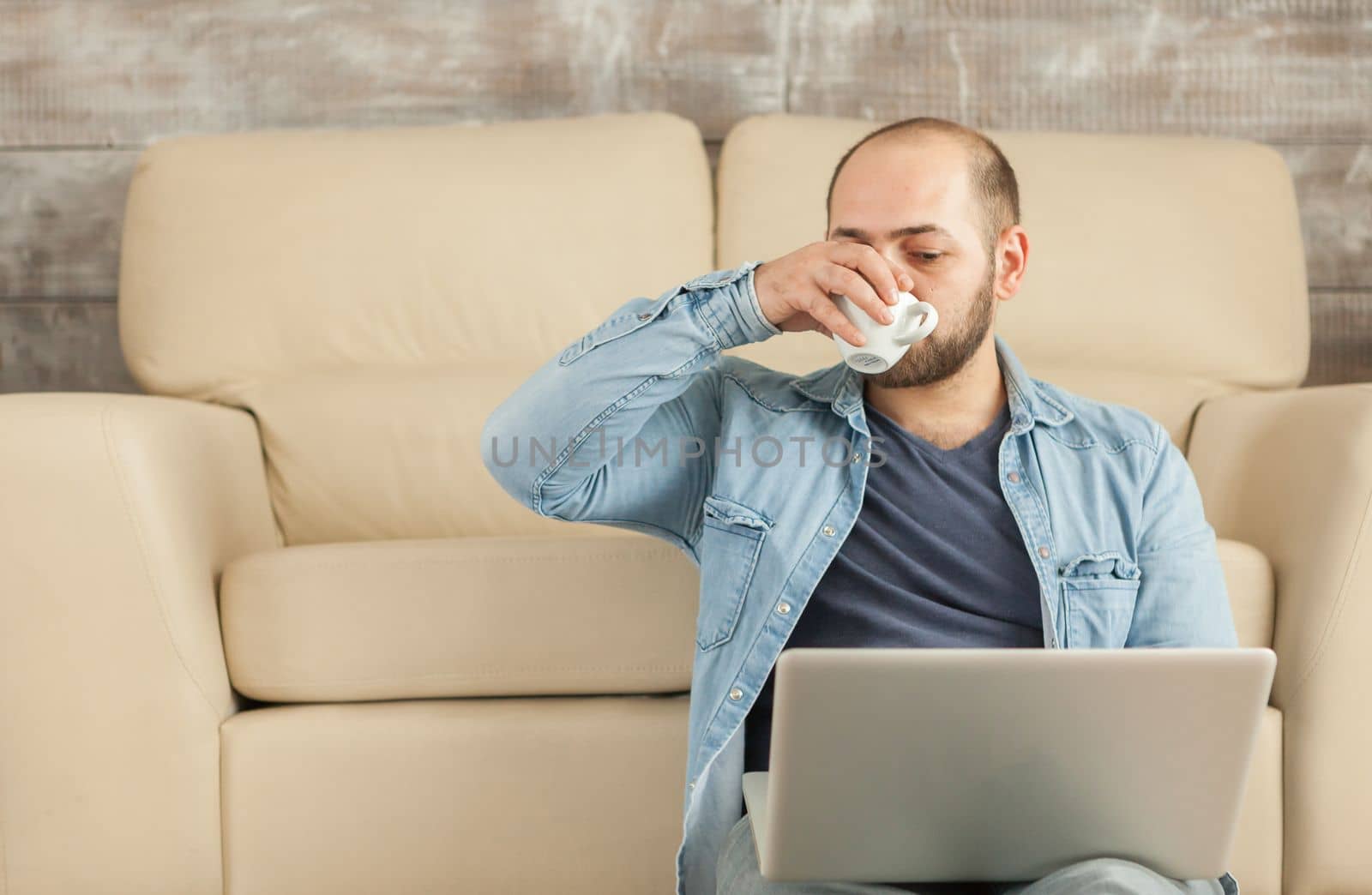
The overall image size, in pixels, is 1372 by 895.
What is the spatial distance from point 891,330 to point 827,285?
0.22 ft

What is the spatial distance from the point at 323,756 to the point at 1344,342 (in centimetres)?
201

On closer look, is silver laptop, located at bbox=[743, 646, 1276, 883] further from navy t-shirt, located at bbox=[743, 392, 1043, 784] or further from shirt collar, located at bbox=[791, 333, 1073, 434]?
shirt collar, located at bbox=[791, 333, 1073, 434]

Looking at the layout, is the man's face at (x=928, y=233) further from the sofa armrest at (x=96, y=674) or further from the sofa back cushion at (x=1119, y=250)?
the sofa armrest at (x=96, y=674)

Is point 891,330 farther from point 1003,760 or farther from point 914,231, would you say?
point 1003,760

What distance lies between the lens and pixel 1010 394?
1217 mm

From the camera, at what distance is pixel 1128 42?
2281 millimetres

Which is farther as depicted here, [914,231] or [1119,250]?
[1119,250]

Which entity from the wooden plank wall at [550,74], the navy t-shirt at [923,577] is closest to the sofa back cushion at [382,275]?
the wooden plank wall at [550,74]

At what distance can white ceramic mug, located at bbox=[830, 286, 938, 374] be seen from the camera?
1.03 meters

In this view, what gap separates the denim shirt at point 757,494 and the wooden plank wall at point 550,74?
49.1 inches

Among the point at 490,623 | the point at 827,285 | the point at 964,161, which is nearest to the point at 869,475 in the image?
the point at 827,285

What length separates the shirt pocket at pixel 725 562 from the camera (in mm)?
1120

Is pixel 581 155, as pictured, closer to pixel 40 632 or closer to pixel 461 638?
pixel 461 638

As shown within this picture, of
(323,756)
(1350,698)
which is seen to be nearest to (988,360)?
(1350,698)
